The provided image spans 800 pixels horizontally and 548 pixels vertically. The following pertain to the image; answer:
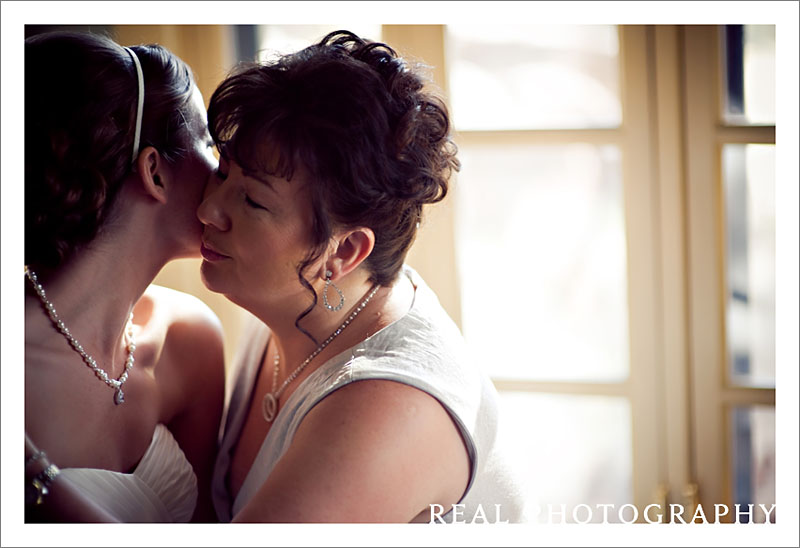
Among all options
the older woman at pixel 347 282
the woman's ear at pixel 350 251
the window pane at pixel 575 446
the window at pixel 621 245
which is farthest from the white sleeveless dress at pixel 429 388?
the window pane at pixel 575 446

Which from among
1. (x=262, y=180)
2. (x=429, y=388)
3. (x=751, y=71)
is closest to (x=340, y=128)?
(x=262, y=180)

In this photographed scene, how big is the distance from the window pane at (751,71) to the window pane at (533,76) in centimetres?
24

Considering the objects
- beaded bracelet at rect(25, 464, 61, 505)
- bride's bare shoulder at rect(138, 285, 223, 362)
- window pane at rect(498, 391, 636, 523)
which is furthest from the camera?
window pane at rect(498, 391, 636, 523)

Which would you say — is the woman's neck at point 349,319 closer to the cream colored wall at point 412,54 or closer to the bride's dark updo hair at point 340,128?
the bride's dark updo hair at point 340,128

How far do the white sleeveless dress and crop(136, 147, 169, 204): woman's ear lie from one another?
36cm

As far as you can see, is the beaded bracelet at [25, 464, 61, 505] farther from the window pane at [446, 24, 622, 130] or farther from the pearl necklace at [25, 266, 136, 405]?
the window pane at [446, 24, 622, 130]

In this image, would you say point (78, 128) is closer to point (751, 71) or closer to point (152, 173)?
point (152, 173)

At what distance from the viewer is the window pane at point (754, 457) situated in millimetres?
1810

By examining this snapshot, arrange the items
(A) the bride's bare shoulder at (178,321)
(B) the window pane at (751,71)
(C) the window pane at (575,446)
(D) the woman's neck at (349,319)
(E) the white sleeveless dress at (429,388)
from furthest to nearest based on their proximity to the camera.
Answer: (C) the window pane at (575,446), (B) the window pane at (751,71), (A) the bride's bare shoulder at (178,321), (D) the woman's neck at (349,319), (E) the white sleeveless dress at (429,388)

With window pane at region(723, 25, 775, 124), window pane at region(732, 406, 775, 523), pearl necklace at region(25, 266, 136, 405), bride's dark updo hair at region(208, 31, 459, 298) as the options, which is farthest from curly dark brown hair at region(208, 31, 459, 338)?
window pane at region(732, 406, 775, 523)

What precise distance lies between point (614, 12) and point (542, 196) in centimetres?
86

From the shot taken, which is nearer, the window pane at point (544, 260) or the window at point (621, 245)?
the window at point (621, 245)

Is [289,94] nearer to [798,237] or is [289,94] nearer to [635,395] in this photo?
[798,237]

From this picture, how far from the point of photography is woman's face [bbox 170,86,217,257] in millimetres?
1150
